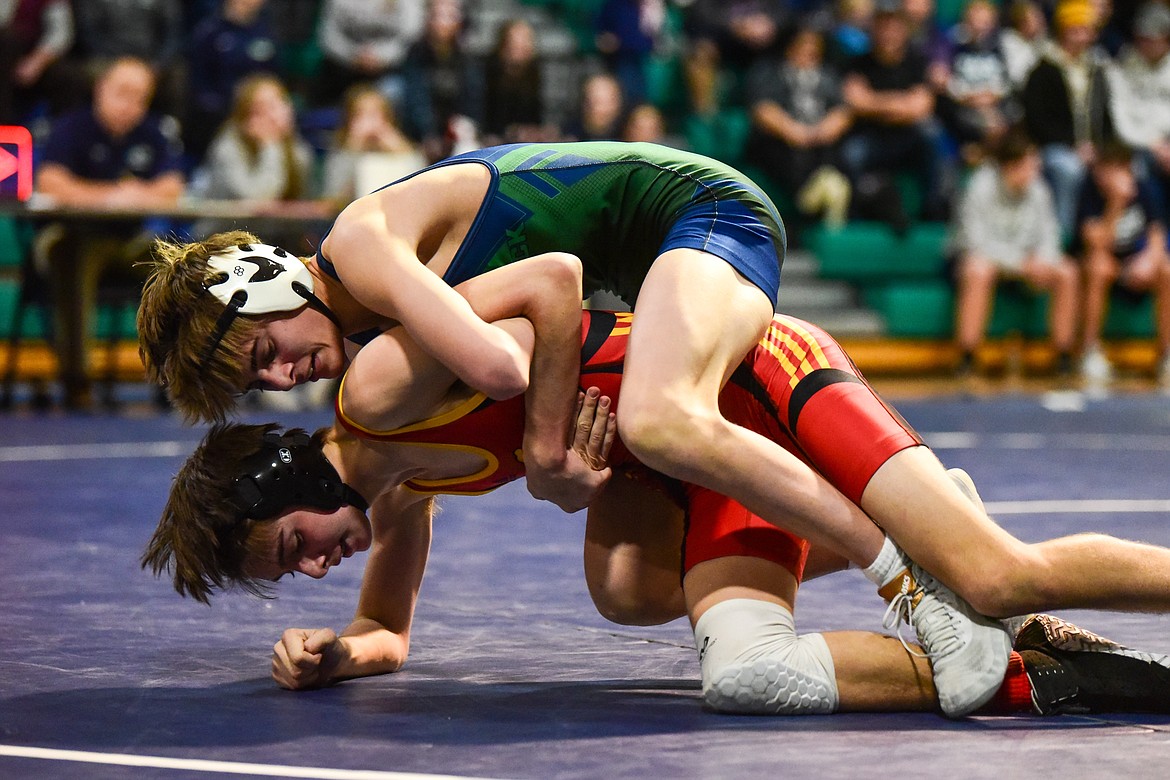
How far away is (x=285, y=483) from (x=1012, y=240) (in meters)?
7.78

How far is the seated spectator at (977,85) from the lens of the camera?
33.7ft

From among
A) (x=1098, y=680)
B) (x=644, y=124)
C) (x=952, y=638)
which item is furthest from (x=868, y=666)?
(x=644, y=124)

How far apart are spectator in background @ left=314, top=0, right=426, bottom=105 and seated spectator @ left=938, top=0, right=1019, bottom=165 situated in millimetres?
3497

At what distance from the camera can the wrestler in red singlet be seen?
270 cm

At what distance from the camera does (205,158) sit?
28.7 ft

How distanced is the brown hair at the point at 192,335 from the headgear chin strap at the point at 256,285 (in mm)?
12

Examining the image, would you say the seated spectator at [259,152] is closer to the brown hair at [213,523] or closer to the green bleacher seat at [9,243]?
the green bleacher seat at [9,243]

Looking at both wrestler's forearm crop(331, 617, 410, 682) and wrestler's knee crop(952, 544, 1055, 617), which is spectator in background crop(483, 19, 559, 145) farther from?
wrestler's knee crop(952, 544, 1055, 617)

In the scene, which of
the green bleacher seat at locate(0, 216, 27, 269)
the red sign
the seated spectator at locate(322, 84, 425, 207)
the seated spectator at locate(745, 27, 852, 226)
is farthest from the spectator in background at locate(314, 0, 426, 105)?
the red sign

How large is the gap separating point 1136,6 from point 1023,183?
A: 2356 mm

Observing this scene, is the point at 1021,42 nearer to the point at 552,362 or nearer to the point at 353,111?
the point at 353,111

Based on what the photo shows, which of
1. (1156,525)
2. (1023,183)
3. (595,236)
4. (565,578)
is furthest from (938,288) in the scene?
(595,236)

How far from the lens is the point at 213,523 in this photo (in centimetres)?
265

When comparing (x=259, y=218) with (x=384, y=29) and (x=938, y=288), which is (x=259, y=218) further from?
(x=938, y=288)
